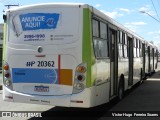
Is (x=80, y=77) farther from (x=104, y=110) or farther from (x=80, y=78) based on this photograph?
(x=104, y=110)

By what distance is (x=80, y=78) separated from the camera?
27.9 feet

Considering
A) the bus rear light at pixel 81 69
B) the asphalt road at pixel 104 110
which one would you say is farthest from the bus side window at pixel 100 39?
the asphalt road at pixel 104 110

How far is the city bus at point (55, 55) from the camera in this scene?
8.55 m

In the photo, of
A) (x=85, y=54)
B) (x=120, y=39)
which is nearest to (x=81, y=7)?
(x=85, y=54)

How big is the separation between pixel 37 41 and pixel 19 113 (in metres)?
2.59

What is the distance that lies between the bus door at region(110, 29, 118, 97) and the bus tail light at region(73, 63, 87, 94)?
2.79 m

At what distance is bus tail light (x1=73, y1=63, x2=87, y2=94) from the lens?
848 cm

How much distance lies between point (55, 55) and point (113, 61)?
329cm

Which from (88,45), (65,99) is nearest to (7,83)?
(65,99)

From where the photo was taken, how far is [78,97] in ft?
27.7

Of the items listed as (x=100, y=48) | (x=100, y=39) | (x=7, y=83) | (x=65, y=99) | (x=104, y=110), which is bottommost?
(x=104, y=110)

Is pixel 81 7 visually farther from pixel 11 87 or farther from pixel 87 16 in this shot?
pixel 11 87

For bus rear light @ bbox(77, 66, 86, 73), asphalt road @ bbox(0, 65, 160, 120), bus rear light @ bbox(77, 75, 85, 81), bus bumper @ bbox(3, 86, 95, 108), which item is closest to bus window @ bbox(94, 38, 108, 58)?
bus rear light @ bbox(77, 66, 86, 73)

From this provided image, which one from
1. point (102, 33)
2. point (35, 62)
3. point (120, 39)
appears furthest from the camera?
point (120, 39)
